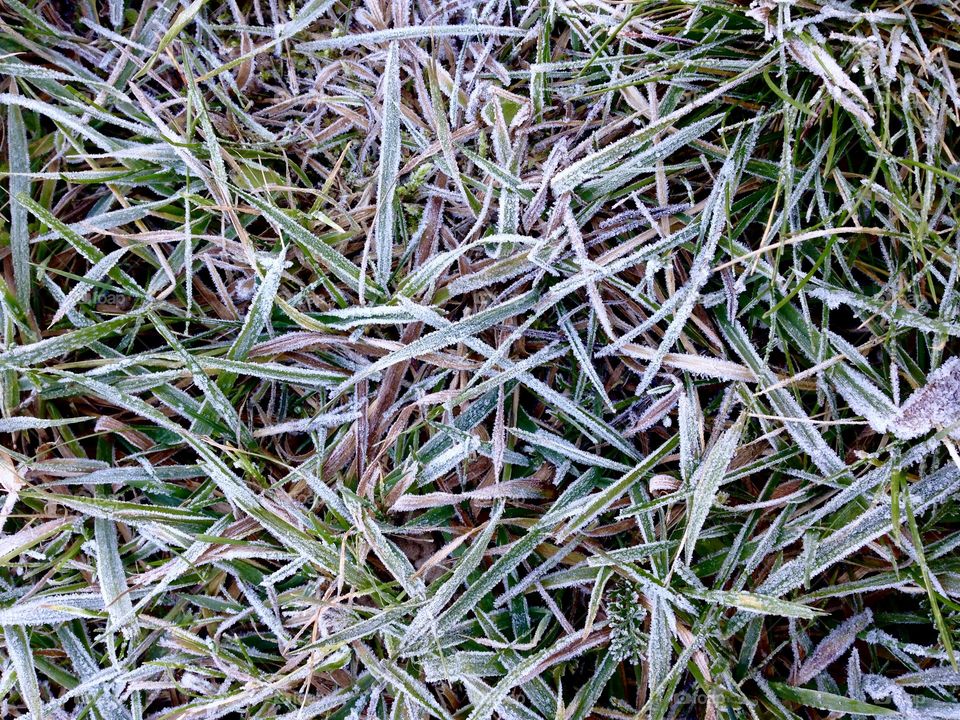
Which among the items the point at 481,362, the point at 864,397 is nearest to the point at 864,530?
the point at 864,397

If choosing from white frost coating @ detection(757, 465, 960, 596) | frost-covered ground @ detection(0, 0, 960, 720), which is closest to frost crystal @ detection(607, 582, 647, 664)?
frost-covered ground @ detection(0, 0, 960, 720)

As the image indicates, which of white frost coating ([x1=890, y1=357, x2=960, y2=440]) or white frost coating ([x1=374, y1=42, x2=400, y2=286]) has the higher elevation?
white frost coating ([x1=374, y1=42, x2=400, y2=286])

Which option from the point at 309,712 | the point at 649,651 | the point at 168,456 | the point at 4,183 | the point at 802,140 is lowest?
the point at 309,712

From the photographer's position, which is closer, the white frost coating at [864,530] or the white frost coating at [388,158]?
the white frost coating at [864,530]

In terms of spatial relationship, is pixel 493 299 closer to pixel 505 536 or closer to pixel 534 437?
pixel 534 437

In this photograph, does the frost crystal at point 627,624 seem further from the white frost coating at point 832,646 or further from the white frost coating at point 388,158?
the white frost coating at point 388,158

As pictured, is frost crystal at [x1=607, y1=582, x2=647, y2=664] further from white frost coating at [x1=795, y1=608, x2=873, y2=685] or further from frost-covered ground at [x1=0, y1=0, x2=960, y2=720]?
white frost coating at [x1=795, y1=608, x2=873, y2=685]

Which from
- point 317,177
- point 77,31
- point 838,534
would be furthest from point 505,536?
point 77,31

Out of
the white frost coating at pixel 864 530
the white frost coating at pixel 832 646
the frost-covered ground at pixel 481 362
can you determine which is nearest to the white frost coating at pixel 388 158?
the frost-covered ground at pixel 481 362
